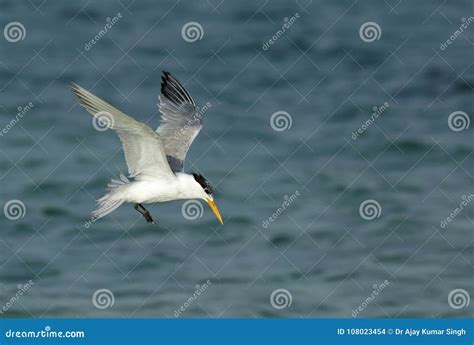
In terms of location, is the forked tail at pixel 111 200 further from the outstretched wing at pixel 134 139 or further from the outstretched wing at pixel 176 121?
the outstretched wing at pixel 176 121

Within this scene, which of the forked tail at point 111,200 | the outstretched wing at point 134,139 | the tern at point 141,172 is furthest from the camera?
the forked tail at point 111,200

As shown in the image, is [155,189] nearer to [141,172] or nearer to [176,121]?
[141,172]

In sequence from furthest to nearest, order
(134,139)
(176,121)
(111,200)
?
(176,121), (111,200), (134,139)

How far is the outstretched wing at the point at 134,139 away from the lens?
10078mm

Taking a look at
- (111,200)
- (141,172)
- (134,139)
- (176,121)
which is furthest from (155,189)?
(176,121)

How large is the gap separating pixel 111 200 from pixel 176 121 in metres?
1.63

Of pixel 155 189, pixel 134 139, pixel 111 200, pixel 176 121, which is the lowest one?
pixel 111 200

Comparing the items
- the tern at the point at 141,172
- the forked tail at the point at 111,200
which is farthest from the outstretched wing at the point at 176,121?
the forked tail at the point at 111,200

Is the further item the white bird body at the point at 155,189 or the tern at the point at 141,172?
the white bird body at the point at 155,189

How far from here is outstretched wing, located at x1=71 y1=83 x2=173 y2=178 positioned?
1008 cm

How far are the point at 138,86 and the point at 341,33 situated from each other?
376 centimetres

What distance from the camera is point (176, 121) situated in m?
12.2

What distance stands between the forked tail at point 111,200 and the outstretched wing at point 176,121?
3.12 ft

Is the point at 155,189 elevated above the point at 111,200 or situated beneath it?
elevated above
